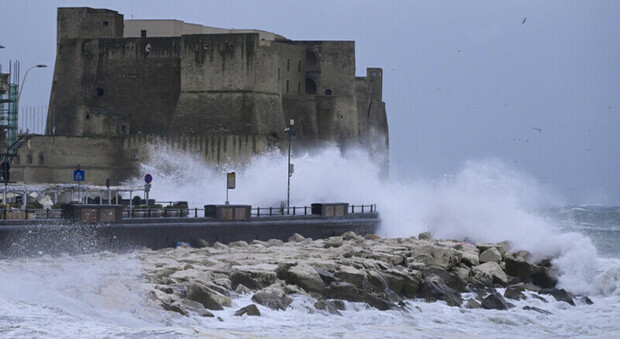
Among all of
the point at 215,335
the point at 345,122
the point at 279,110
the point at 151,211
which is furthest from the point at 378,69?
the point at 215,335

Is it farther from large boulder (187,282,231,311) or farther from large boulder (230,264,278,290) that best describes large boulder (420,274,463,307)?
large boulder (187,282,231,311)

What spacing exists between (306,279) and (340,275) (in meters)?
1.12

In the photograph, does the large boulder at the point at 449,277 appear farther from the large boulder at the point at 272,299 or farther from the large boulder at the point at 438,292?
the large boulder at the point at 272,299

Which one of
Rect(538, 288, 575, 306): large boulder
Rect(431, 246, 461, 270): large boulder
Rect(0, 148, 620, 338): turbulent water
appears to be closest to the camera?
Rect(0, 148, 620, 338): turbulent water

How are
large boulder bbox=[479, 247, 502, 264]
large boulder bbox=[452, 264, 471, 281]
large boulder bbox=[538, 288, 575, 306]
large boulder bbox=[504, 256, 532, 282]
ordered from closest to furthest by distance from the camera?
large boulder bbox=[538, 288, 575, 306] → large boulder bbox=[452, 264, 471, 281] → large boulder bbox=[504, 256, 532, 282] → large boulder bbox=[479, 247, 502, 264]

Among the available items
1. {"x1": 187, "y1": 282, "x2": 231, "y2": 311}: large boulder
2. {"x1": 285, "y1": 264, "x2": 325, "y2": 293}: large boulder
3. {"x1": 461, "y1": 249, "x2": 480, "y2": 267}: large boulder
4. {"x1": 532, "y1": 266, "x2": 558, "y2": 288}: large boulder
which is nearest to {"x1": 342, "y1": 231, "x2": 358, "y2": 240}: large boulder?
{"x1": 461, "y1": 249, "x2": 480, "y2": 267}: large boulder

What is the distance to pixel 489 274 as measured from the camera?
97.8ft

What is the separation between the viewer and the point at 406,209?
1866 inches

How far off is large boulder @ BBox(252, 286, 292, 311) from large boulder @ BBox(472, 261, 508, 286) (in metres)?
7.10

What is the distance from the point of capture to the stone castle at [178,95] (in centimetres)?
5725

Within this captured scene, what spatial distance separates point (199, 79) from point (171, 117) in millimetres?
3191

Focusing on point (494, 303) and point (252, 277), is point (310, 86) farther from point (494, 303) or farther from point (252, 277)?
point (252, 277)

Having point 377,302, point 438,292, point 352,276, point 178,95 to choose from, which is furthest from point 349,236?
point 178,95

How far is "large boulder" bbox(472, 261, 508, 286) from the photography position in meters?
29.5
